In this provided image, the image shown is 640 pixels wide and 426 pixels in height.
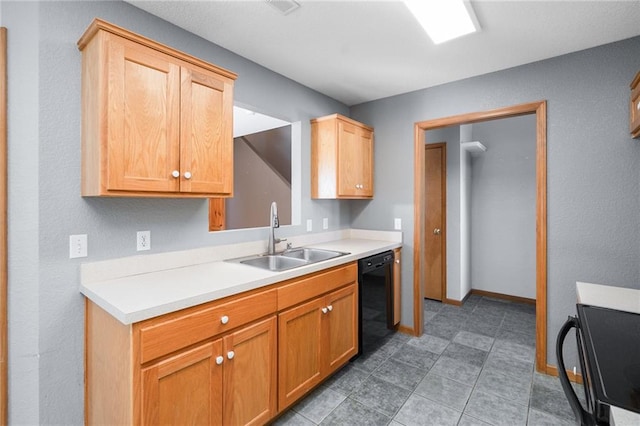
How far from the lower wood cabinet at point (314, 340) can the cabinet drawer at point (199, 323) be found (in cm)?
21

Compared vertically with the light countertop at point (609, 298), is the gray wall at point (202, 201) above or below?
above

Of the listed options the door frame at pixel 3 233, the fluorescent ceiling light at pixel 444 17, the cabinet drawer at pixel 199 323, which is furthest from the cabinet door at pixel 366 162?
the door frame at pixel 3 233

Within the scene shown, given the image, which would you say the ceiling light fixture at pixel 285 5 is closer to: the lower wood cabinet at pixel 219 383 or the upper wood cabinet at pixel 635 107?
the lower wood cabinet at pixel 219 383

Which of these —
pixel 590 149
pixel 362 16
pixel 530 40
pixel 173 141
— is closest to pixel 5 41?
pixel 173 141

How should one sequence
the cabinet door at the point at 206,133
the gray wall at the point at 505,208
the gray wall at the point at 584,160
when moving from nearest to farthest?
1. the cabinet door at the point at 206,133
2. the gray wall at the point at 584,160
3. the gray wall at the point at 505,208

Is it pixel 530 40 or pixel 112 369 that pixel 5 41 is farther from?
pixel 530 40

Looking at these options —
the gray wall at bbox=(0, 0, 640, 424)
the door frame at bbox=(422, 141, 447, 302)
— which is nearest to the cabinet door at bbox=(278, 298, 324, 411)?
the gray wall at bbox=(0, 0, 640, 424)

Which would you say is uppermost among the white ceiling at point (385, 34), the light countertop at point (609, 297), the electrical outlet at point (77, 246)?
the white ceiling at point (385, 34)

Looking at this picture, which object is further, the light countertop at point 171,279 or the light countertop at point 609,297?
the light countertop at point 609,297

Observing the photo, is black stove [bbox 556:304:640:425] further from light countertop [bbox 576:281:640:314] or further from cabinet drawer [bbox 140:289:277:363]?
cabinet drawer [bbox 140:289:277:363]

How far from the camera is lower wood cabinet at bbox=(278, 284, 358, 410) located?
1851 mm

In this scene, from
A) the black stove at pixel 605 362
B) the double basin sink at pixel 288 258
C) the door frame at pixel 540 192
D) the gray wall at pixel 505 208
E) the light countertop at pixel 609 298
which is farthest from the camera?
the gray wall at pixel 505 208

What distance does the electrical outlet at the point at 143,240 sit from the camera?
1.79 metres

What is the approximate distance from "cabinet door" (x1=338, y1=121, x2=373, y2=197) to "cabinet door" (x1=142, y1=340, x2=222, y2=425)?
1.86m
